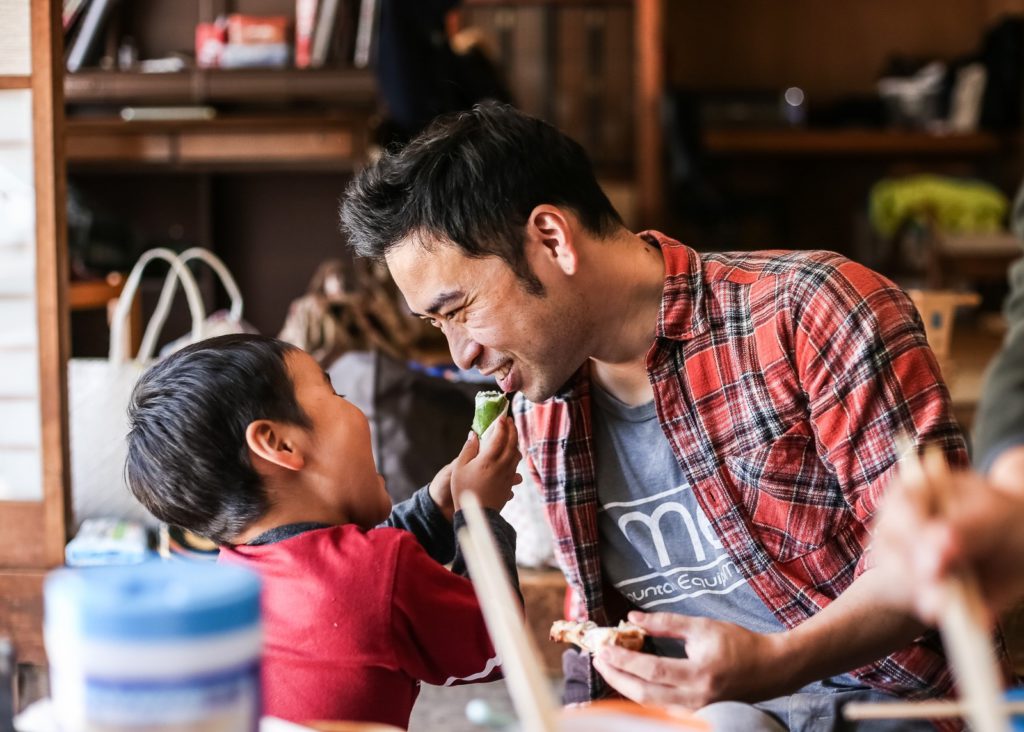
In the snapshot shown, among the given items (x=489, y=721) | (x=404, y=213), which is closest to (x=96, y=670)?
(x=489, y=721)

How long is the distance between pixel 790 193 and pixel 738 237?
0.93m

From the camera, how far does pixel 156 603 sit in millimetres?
658

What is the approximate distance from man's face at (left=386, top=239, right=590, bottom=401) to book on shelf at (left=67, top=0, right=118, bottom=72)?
401cm

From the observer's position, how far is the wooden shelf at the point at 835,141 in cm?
762

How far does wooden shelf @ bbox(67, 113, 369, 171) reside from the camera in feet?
15.5

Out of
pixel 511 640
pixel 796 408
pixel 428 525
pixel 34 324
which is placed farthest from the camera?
pixel 34 324

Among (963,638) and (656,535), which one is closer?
(963,638)

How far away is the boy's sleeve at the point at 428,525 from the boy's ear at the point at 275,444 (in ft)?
0.72

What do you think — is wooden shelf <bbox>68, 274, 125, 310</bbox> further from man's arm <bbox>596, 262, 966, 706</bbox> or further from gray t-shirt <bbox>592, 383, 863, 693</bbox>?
man's arm <bbox>596, 262, 966, 706</bbox>

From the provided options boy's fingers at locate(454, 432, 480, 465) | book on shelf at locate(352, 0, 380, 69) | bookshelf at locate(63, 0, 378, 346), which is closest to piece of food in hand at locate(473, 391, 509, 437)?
boy's fingers at locate(454, 432, 480, 465)

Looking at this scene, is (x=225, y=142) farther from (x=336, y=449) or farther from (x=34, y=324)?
(x=336, y=449)

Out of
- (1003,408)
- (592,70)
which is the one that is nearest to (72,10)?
(592,70)

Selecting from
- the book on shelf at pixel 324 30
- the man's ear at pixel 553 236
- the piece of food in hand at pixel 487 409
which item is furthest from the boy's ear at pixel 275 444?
the book on shelf at pixel 324 30

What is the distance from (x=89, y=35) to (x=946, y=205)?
5046 mm
